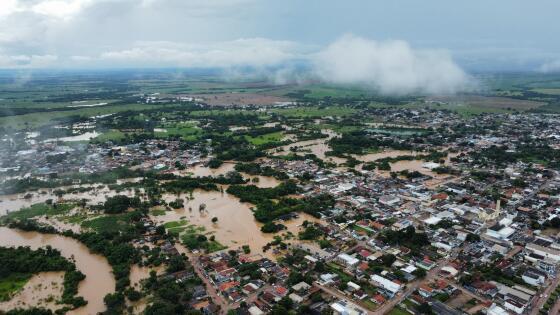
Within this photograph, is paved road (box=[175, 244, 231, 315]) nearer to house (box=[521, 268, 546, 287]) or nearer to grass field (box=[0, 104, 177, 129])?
house (box=[521, 268, 546, 287])

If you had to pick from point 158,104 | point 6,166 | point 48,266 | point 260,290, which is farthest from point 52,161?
point 158,104

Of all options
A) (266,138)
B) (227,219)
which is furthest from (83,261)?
(266,138)

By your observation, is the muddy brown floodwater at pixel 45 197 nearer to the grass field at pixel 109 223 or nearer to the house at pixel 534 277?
the grass field at pixel 109 223

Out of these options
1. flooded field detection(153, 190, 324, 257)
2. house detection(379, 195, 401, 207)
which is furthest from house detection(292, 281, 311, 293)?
house detection(379, 195, 401, 207)

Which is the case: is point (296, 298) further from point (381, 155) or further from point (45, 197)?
point (381, 155)

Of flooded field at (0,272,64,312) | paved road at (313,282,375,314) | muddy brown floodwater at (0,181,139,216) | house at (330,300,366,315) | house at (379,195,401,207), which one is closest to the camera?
house at (330,300,366,315)

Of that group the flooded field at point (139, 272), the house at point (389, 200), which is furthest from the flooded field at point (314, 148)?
the flooded field at point (139, 272)
